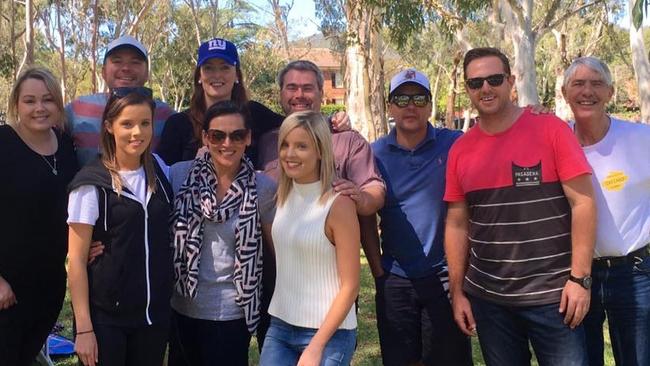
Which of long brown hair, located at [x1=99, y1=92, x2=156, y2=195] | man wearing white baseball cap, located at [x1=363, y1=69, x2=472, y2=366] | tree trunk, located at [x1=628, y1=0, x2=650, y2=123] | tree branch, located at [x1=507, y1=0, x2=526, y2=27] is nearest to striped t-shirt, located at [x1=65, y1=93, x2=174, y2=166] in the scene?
long brown hair, located at [x1=99, y1=92, x2=156, y2=195]

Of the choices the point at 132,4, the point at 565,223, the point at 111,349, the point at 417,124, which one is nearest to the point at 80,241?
the point at 111,349

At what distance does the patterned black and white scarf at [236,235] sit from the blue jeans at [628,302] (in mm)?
1691

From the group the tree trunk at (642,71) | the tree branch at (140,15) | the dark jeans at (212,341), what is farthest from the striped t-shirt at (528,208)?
the tree branch at (140,15)

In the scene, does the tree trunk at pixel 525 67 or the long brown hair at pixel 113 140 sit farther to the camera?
the tree trunk at pixel 525 67

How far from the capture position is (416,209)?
3645 millimetres

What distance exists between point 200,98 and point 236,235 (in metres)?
1.14

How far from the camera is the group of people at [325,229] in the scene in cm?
299

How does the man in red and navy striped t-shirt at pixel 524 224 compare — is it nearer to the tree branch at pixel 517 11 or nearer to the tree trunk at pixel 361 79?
the tree branch at pixel 517 11

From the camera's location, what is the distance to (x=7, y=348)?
11.5 feet

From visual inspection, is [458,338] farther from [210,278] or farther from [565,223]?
[210,278]

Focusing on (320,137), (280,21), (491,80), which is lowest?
(320,137)

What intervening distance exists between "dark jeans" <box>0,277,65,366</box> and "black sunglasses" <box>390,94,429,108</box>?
2152 mm

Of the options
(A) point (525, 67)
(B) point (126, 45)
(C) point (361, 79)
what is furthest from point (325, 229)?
(C) point (361, 79)

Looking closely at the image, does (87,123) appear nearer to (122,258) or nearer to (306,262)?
(122,258)
